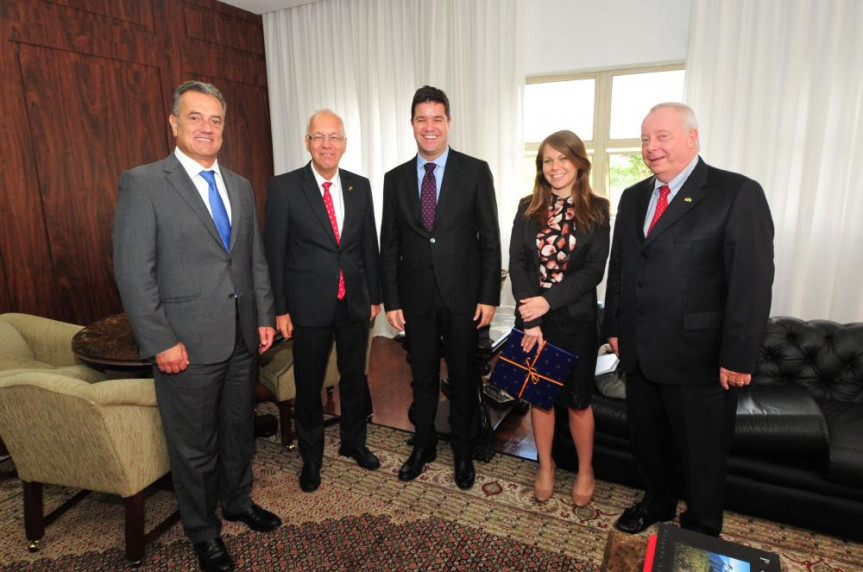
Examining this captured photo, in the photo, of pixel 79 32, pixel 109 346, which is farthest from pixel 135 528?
pixel 79 32

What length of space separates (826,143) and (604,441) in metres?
2.56

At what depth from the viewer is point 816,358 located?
2.61 meters

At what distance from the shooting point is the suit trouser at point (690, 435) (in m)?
1.86

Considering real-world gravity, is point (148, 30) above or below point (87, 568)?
above

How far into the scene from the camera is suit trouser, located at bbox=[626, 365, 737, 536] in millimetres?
1864

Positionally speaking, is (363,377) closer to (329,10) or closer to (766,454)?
(766,454)

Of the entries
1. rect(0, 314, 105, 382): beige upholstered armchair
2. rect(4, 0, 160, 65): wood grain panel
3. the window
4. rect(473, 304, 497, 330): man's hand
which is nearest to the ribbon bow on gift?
rect(473, 304, 497, 330): man's hand

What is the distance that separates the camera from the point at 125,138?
3.94 meters

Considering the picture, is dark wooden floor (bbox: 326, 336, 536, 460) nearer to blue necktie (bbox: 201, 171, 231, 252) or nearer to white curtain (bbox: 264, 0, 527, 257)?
white curtain (bbox: 264, 0, 527, 257)

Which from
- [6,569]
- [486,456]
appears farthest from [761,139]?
[6,569]

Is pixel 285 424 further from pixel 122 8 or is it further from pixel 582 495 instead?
pixel 122 8

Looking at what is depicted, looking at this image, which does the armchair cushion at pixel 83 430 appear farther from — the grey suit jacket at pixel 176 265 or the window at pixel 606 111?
the window at pixel 606 111

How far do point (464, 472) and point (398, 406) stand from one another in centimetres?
107

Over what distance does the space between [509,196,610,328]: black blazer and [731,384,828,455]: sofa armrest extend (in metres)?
0.66
